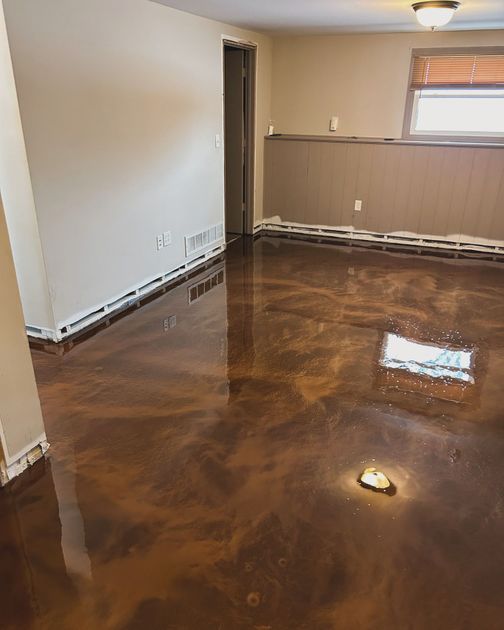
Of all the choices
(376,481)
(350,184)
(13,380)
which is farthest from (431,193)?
(13,380)

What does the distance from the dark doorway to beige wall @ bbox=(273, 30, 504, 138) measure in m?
0.54

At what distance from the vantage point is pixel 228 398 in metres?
2.85

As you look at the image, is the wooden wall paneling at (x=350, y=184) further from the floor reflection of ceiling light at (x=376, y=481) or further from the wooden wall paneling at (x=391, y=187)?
the floor reflection of ceiling light at (x=376, y=481)

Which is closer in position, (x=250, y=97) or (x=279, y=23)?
(x=279, y=23)

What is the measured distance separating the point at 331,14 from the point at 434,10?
90 cm

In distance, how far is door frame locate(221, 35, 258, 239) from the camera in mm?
5113

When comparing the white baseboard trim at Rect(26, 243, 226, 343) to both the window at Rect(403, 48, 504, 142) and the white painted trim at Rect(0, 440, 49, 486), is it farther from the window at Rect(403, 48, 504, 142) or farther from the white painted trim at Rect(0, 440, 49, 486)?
the window at Rect(403, 48, 504, 142)

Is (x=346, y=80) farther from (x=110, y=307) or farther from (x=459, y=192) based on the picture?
(x=110, y=307)

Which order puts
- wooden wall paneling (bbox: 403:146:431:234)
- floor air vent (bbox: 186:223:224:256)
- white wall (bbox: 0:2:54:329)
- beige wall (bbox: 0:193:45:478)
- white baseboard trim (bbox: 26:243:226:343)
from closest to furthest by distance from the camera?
beige wall (bbox: 0:193:45:478) → white wall (bbox: 0:2:54:329) → white baseboard trim (bbox: 26:243:226:343) → floor air vent (bbox: 186:223:224:256) → wooden wall paneling (bbox: 403:146:431:234)

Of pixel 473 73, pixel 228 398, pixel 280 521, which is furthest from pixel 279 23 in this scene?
pixel 280 521

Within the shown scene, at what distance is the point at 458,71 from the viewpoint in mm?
5145

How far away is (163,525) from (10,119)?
2.44 metres

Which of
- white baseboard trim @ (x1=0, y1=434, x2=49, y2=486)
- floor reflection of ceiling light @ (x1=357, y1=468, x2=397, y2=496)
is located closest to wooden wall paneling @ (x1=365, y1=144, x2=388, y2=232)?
floor reflection of ceiling light @ (x1=357, y1=468, x2=397, y2=496)

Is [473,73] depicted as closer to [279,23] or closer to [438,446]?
[279,23]
